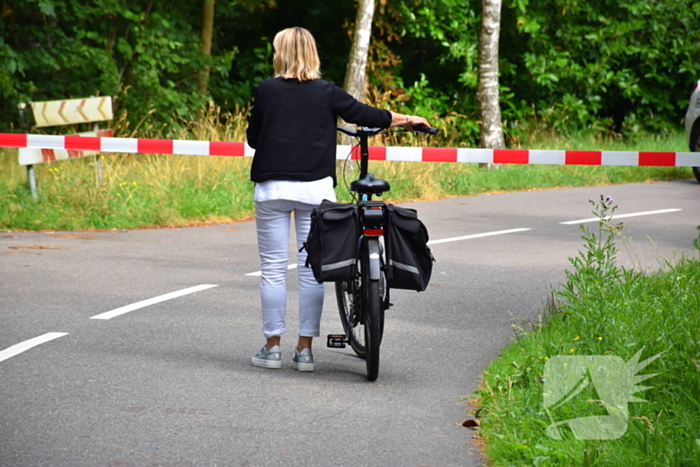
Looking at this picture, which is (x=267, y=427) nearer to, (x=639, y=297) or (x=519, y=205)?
(x=639, y=297)

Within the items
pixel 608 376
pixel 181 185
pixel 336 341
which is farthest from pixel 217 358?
pixel 181 185

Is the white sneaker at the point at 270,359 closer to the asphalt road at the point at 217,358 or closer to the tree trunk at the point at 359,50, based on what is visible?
the asphalt road at the point at 217,358

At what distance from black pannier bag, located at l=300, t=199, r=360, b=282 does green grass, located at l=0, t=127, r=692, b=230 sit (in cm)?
598

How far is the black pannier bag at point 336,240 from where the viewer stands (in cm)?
538

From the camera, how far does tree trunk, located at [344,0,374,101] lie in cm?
1748

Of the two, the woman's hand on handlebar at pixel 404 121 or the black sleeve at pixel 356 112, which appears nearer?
the black sleeve at pixel 356 112

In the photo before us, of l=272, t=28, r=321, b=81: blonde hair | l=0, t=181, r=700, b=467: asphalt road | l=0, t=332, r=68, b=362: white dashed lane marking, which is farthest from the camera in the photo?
l=0, t=332, r=68, b=362: white dashed lane marking

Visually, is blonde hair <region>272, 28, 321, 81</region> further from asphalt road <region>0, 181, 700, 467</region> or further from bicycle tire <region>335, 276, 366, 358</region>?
asphalt road <region>0, 181, 700, 467</region>

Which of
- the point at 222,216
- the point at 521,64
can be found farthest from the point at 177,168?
the point at 521,64

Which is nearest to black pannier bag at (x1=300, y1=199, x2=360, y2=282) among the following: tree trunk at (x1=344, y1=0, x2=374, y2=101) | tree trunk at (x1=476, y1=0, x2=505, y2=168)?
tree trunk at (x1=344, y1=0, x2=374, y2=101)

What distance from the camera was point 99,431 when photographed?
181 inches

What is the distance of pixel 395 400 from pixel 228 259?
15.4 feet

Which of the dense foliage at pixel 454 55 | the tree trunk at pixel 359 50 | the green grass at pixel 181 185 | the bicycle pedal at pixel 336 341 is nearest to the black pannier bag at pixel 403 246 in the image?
the bicycle pedal at pixel 336 341

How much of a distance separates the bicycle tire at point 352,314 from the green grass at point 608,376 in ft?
2.63
